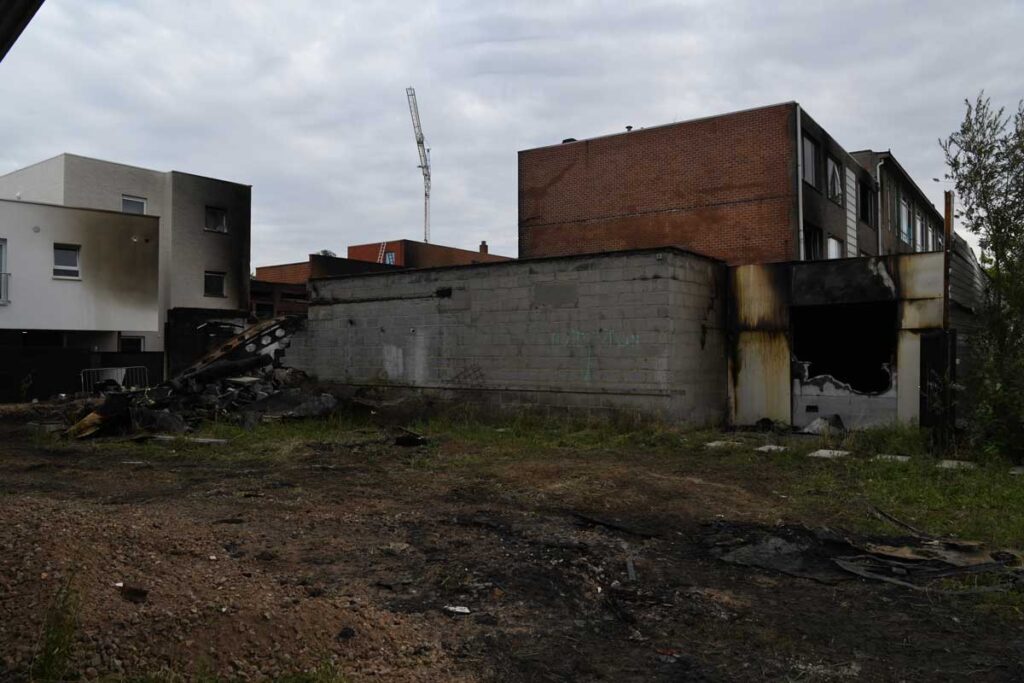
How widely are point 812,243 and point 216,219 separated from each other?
23329 mm

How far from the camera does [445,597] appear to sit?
4.78 meters

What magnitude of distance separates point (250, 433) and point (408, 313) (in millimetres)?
4855

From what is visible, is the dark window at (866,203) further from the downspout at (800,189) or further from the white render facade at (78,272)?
the white render facade at (78,272)

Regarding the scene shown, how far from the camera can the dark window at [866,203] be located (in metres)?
24.3

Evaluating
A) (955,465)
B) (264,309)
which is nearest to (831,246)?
(955,465)

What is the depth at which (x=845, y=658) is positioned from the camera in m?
3.98

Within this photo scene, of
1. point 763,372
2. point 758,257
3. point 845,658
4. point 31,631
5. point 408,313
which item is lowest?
point 845,658

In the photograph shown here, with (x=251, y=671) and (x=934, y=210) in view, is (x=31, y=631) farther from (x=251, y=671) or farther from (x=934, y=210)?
(x=934, y=210)

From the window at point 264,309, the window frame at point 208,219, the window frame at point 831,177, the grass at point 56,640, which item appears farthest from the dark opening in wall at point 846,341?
the window at point 264,309


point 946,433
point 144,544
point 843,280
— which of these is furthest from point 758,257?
point 144,544

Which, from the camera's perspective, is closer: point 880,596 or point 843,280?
point 880,596

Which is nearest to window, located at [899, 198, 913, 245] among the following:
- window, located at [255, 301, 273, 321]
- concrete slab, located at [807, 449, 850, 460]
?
concrete slab, located at [807, 449, 850, 460]

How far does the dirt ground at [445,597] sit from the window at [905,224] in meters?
25.8

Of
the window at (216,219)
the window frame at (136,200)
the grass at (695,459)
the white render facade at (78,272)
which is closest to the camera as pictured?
the grass at (695,459)
